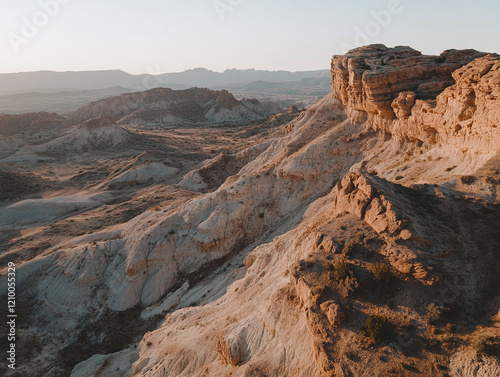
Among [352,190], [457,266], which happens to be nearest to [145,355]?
[352,190]

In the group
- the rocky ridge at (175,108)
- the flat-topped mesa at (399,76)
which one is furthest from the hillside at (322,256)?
the rocky ridge at (175,108)

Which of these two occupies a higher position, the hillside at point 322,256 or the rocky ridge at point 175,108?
the rocky ridge at point 175,108

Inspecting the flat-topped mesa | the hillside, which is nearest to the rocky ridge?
the hillside

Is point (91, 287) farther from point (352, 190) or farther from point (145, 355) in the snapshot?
point (352, 190)

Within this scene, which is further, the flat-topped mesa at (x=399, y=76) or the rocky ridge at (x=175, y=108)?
the rocky ridge at (x=175, y=108)

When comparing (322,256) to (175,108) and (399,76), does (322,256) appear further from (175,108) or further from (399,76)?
(175,108)

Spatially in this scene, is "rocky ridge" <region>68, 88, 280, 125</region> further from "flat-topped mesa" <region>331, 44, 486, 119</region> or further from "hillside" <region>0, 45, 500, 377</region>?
"flat-topped mesa" <region>331, 44, 486, 119</region>

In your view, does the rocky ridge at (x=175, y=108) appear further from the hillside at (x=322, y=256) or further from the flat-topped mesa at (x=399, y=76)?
the flat-topped mesa at (x=399, y=76)
